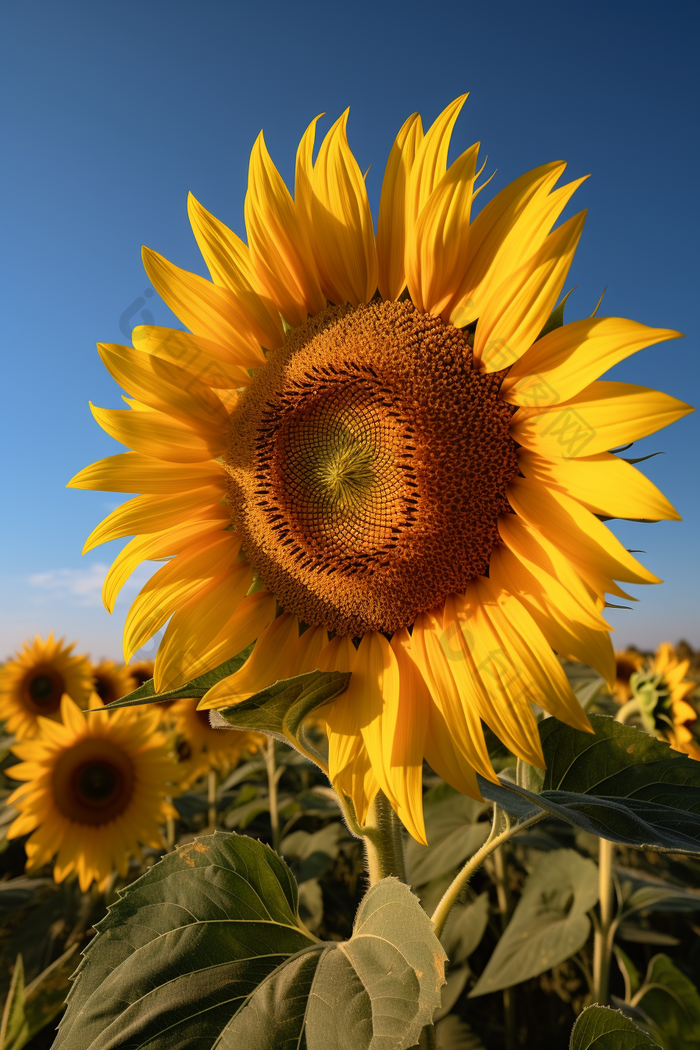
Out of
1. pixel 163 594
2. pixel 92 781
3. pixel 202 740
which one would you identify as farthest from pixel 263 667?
pixel 202 740

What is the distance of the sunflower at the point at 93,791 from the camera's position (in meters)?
4.44

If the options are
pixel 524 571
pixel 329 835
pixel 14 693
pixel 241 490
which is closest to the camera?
pixel 524 571

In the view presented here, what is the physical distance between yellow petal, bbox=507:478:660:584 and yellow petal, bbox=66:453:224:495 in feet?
2.93

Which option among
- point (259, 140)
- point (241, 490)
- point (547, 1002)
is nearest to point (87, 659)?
point (547, 1002)

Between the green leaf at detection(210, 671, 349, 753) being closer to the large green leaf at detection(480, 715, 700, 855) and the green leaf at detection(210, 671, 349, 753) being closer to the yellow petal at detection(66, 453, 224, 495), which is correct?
the large green leaf at detection(480, 715, 700, 855)

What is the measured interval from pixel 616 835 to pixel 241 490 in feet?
4.24

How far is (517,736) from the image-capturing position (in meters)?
1.47

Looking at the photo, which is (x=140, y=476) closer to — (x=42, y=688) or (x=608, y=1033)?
(x=608, y=1033)

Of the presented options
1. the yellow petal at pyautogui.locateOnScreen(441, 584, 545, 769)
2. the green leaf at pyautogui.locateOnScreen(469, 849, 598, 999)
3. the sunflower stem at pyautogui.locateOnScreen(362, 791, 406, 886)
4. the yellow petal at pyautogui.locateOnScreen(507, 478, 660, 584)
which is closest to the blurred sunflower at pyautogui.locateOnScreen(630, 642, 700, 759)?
the green leaf at pyautogui.locateOnScreen(469, 849, 598, 999)

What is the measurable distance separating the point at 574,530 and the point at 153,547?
3.81ft

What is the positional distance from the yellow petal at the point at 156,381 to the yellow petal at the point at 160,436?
0.11 feet

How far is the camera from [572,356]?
1.44 meters

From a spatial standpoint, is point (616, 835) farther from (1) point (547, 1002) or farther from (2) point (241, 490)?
(1) point (547, 1002)

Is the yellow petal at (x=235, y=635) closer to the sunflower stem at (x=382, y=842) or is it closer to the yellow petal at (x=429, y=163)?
the sunflower stem at (x=382, y=842)
